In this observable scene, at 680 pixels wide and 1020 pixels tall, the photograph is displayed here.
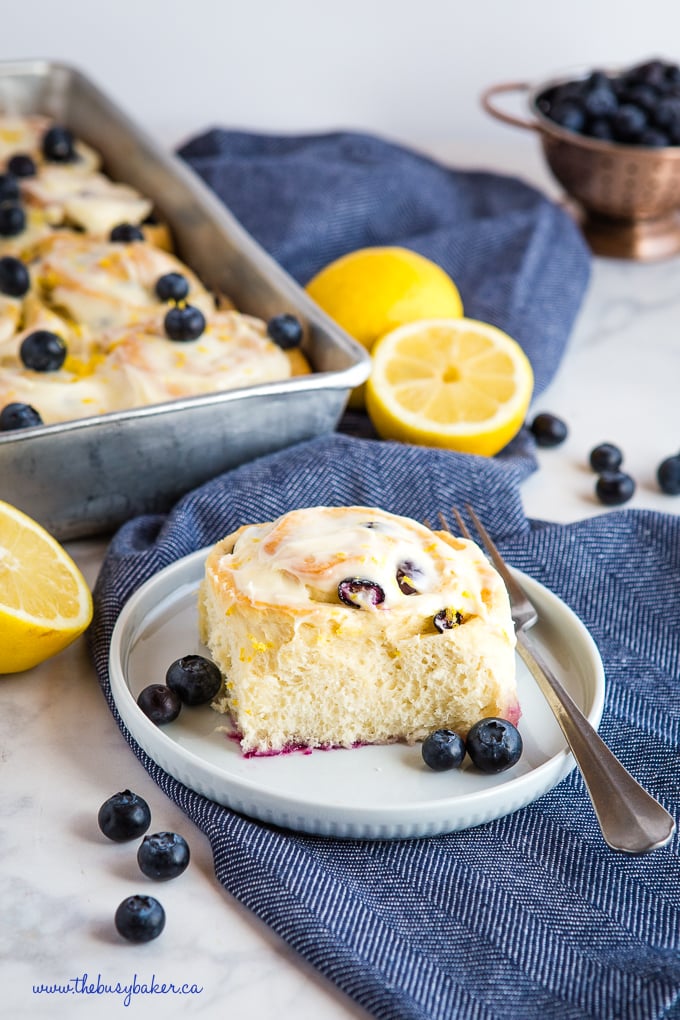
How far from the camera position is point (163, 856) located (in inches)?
46.1

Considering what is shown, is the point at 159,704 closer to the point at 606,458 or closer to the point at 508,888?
the point at 508,888

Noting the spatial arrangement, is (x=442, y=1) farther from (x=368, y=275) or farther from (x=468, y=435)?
(x=468, y=435)

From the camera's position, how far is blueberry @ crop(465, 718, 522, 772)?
125cm

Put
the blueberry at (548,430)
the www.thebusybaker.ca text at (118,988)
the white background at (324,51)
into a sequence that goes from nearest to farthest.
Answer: the www.thebusybaker.ca text at (118,988)
the blueberry at (548,430)
the white background at (324,51)

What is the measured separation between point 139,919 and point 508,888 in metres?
0.36

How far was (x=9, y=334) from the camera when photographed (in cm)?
196

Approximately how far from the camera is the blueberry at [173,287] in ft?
6.68

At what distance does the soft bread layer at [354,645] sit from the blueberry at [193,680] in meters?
0.02

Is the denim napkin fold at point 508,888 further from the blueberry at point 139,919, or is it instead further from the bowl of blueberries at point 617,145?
the bowl of blueberries at point 617,145

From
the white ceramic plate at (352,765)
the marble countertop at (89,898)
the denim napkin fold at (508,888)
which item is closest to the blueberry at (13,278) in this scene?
the marble countertop at (89,898)

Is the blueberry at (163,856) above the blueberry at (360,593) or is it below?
below

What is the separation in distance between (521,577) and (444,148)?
6.79ft

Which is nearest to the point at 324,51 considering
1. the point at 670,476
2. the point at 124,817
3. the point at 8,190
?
the point at 8,190

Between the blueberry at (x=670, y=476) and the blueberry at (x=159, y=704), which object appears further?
the blueberry at (x=670, y=476)
